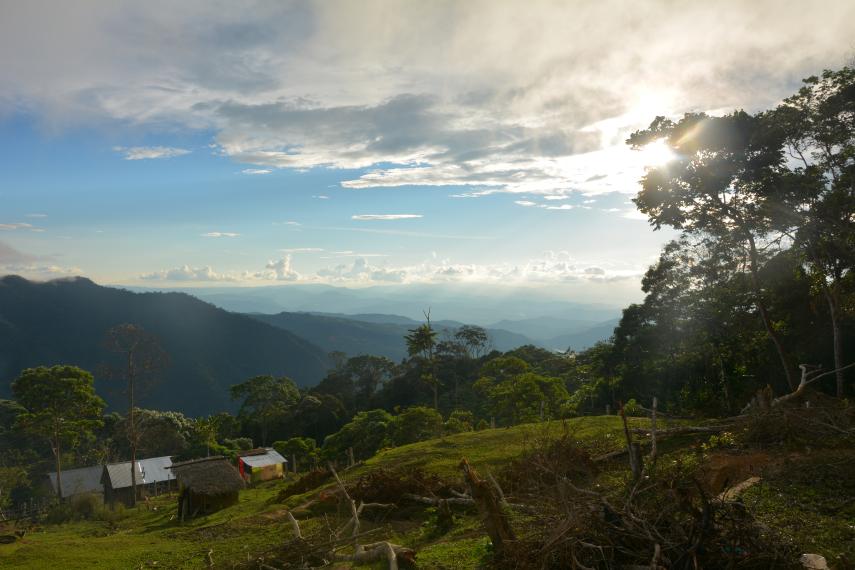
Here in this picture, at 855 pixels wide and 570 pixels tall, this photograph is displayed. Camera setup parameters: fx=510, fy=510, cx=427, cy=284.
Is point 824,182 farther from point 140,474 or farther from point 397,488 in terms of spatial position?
point 140,474

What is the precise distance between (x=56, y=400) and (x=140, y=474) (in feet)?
39.1

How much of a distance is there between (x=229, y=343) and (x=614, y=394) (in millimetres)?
144343

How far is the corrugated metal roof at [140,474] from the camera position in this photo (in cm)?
3859

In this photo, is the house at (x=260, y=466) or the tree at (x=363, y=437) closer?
the tree at (x=363, y=437)

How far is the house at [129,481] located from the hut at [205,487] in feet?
60.4

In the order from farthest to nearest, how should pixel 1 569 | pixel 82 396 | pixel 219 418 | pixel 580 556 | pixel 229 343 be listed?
pixel 229 343, pixel 219 418, pixel 82 396, pixel 1 569, pixel 580 556

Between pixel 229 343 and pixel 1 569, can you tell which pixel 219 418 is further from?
pixel 229 343

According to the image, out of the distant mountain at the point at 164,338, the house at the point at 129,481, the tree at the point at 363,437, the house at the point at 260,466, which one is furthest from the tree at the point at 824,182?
the distant mountain at the point at 164,338

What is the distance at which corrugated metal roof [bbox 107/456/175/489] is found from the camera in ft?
127

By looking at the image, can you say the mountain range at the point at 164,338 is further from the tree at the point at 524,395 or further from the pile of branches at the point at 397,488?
the pile of branches at the point at 397,488

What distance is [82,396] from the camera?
30469mm

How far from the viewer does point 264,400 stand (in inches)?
2296

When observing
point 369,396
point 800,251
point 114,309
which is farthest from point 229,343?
point 800,251

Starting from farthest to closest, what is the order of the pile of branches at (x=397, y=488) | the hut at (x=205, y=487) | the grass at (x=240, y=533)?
the hut at (x=205, y=487)
the pile of branches at (x=397, y=488)
the grass at (x=240, y=533)
